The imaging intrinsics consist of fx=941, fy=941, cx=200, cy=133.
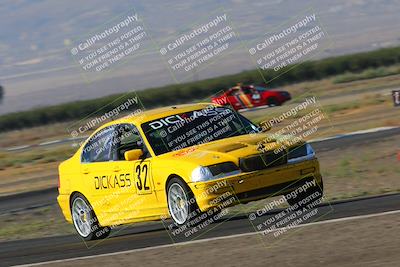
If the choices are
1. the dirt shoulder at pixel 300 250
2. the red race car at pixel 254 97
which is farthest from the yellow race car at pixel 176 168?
the red race car at pixel 254 97

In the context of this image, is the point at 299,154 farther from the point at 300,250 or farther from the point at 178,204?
the point at 300,250

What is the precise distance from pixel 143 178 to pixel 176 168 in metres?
0.75

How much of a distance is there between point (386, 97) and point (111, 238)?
27265 millimetres

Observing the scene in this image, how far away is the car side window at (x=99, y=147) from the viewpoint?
12257 millimetres

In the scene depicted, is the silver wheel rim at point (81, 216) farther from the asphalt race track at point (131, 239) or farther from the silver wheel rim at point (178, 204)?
the silver wheel rim at point (178, 204)

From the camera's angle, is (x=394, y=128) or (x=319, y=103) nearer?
(x=394, y=128)

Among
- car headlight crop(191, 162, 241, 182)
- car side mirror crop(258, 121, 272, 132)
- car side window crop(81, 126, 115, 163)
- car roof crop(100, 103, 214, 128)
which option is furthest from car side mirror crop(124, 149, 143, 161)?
car side mirror crop(258, 121, 272, 132)

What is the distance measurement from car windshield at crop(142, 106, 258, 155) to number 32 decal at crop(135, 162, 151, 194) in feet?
0.78

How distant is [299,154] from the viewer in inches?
437

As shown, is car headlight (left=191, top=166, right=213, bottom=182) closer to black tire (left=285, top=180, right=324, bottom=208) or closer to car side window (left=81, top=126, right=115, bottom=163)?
black tire (left=285, top=180, right=324, bottom=208)

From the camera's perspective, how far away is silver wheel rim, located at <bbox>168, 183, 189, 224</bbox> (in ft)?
35.3

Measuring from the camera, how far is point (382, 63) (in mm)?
65312

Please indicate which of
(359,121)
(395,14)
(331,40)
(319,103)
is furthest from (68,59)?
(359,121)

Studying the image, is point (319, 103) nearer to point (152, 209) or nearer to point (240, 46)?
point (152, 209)
